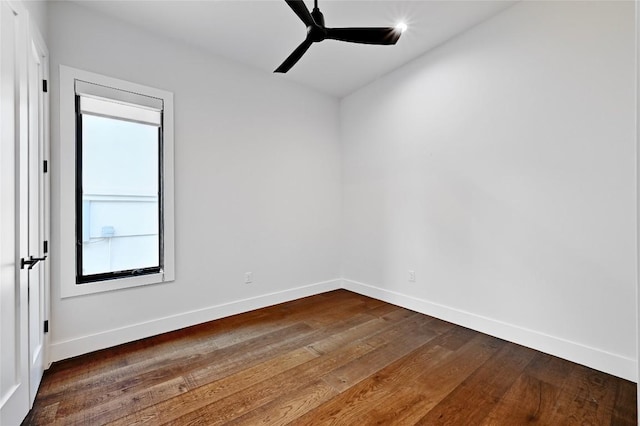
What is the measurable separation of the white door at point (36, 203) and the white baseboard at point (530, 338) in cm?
330

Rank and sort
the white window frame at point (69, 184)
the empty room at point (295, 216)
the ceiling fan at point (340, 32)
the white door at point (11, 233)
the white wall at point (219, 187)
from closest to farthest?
the white door at point (11, 233), the empty room at point (295, 216), the ceiling fan at point (340, 32), the white window frame at point (69, 184), the white wall at point (219, 187)

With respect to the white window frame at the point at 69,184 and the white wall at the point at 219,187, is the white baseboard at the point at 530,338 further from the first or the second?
the white window frame at the point at 69,184

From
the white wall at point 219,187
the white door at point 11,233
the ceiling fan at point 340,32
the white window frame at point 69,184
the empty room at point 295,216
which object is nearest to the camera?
the white door at point 11,233

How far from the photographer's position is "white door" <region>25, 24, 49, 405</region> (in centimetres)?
176

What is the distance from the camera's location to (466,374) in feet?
6.81

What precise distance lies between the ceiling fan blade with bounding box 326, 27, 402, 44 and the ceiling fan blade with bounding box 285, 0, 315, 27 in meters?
0.15

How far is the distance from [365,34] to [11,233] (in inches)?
95.5

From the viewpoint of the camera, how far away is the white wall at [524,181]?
2.07m

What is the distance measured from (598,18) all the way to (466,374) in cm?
283

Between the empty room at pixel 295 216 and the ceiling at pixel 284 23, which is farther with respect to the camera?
the ceiling at pixel 284 23

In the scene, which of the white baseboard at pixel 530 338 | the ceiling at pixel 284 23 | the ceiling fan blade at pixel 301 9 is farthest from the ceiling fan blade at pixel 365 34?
the white baseboard at pixel 530 338

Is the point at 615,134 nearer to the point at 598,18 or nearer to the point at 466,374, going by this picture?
the point at 598,18

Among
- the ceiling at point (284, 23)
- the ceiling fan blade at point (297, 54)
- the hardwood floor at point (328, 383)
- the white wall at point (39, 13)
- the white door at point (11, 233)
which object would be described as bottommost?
the hardwood floor at point (328, 383)

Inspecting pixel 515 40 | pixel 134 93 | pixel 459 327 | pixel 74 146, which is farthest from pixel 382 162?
pixel 74 146
